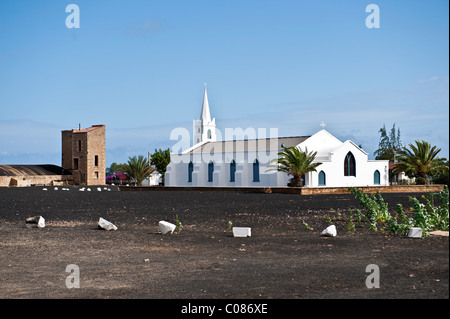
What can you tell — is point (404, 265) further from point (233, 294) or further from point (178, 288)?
point (178, 288)

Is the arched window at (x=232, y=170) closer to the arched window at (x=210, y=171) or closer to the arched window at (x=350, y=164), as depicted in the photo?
the arched window at (x=210, y=171)

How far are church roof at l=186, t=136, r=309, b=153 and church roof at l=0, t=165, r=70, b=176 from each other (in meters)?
26.6

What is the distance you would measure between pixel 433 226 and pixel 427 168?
103 ft

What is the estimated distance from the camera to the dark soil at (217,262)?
6004mm

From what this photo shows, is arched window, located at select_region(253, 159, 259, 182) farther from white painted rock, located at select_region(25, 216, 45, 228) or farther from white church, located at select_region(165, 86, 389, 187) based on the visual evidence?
white painted rock, located at select_region(25, 216, 45, 228)

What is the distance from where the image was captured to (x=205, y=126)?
6869 centimetres

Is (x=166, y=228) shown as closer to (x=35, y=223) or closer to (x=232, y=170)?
(x=35, y=223)

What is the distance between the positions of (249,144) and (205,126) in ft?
68.1

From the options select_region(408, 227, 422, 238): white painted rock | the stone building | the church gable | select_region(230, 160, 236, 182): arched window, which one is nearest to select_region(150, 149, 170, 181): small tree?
the stone building

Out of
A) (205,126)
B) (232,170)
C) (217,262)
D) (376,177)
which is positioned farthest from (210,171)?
(217,262)

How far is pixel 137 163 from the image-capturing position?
50625 mm

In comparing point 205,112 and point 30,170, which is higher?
point 205,112
